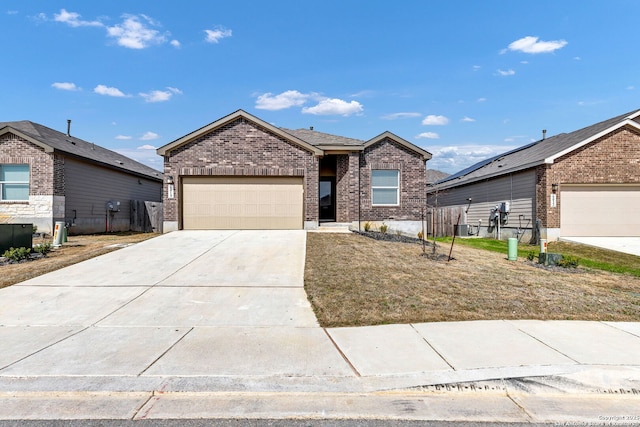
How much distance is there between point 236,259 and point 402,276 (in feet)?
15.7

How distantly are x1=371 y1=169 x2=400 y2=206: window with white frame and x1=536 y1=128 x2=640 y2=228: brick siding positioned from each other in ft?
21.4

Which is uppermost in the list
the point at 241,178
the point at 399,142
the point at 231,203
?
the point at 399,142

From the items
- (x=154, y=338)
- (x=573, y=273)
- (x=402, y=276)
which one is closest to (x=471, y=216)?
(x=573, y=273)

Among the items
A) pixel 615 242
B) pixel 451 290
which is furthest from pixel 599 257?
pixel 451 290

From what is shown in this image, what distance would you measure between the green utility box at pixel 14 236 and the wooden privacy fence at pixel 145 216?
35.5 feet

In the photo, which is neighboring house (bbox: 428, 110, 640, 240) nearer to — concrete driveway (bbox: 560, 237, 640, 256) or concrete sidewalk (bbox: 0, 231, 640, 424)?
concrete driveway (bbox: 560, 237, 640, 256)

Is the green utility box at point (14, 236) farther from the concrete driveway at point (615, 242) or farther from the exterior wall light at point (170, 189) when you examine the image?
the concrete driveway at point (615, 242)

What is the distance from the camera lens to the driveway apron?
4598mm

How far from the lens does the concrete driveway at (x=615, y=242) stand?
14617mm

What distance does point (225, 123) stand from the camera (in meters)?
16.5

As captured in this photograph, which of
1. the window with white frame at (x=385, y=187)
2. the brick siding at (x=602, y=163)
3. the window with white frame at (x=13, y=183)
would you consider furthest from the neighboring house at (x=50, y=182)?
the brick siding at (x=602, y=163)

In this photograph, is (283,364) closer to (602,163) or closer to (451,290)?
(451,290)

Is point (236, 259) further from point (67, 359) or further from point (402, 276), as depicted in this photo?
point (67, 359)

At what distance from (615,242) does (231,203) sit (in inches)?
655
